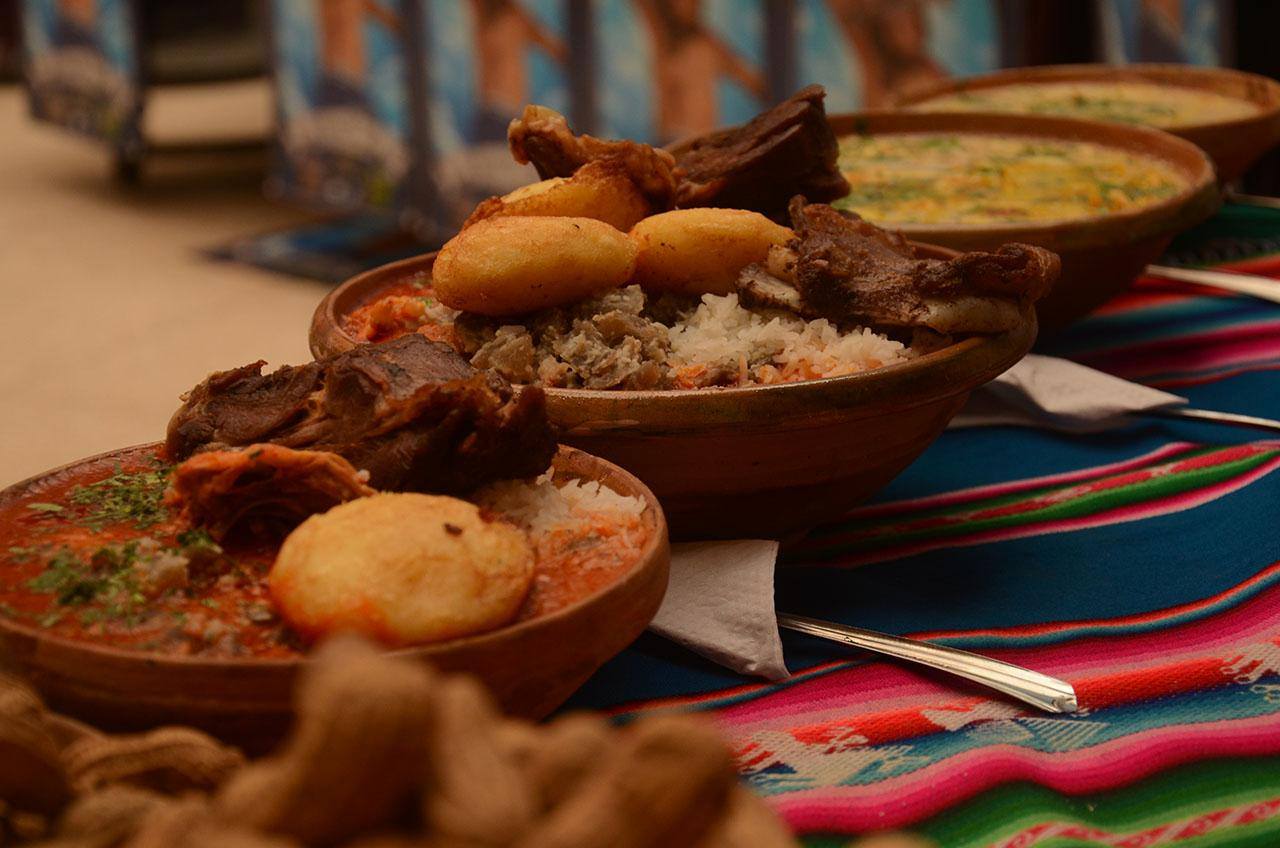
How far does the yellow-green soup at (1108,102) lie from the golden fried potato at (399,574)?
72.5 inches

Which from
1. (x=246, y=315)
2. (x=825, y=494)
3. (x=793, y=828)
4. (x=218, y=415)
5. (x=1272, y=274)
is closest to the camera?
(x=793, y=828)

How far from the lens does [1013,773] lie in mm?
962

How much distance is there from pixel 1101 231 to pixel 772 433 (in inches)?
29.0

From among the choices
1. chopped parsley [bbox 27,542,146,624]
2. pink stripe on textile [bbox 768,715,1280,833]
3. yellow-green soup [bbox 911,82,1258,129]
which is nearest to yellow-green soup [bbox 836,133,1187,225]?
yellow-green soup [bbox 911,82,1258,129]

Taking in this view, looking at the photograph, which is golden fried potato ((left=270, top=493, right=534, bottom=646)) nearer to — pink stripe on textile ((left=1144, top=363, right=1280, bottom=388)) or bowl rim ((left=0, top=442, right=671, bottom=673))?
bowl rim ((left=0, top=442, right=671, bottom=673))

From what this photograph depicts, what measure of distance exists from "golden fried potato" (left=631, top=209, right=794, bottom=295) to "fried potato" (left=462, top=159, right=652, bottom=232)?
36mm

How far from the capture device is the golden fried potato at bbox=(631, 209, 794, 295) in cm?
127

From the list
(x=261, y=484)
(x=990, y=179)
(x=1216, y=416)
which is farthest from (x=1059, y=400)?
(x=261, y=484)

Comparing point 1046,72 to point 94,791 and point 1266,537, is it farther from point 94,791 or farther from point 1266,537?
point 94,791

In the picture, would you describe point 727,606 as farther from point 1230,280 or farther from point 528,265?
point 1230,280

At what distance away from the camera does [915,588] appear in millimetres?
1271

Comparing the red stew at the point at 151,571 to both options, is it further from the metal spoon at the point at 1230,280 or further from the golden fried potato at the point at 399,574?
the metal spoon at the point at 1230,280

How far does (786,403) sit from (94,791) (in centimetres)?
59

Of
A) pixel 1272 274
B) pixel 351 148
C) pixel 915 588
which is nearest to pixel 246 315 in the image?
pixel 351 148
